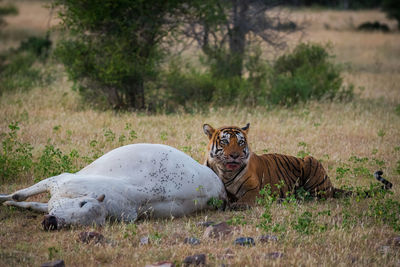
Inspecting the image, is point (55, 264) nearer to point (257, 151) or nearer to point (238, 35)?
point (257, 151)

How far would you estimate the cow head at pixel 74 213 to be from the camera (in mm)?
5115

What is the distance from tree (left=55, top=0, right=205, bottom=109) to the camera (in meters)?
11.5

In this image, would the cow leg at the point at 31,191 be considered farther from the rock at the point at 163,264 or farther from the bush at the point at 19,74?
the bush at the point at 19,74

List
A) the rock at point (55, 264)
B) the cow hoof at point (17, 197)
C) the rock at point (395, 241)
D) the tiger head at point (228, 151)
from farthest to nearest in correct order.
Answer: the tiger head at point (228, 151)
the cow hoof at point (17, 197)
the rock at point (395, 241)
the rock at point (55, 264)

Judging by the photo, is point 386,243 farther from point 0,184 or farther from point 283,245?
point 0,184

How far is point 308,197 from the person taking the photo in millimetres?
6641

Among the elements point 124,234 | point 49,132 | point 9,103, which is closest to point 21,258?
point 124,234

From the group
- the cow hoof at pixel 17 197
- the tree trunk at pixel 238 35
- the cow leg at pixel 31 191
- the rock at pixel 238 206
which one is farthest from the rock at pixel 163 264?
the tree trunk at pixel 238 35

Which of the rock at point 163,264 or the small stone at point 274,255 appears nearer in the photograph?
the rock at point 163,264

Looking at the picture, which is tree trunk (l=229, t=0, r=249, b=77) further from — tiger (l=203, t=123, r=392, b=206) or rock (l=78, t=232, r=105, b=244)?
rock (l=78, t=232, r=105, b=244)

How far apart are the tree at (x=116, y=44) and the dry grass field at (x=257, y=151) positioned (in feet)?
2.57

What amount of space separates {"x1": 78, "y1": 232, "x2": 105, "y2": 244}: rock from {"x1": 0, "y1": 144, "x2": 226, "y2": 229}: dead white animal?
13.8 inches

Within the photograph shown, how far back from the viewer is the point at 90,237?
15.7 ft

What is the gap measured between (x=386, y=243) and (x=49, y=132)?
6.40 metres
